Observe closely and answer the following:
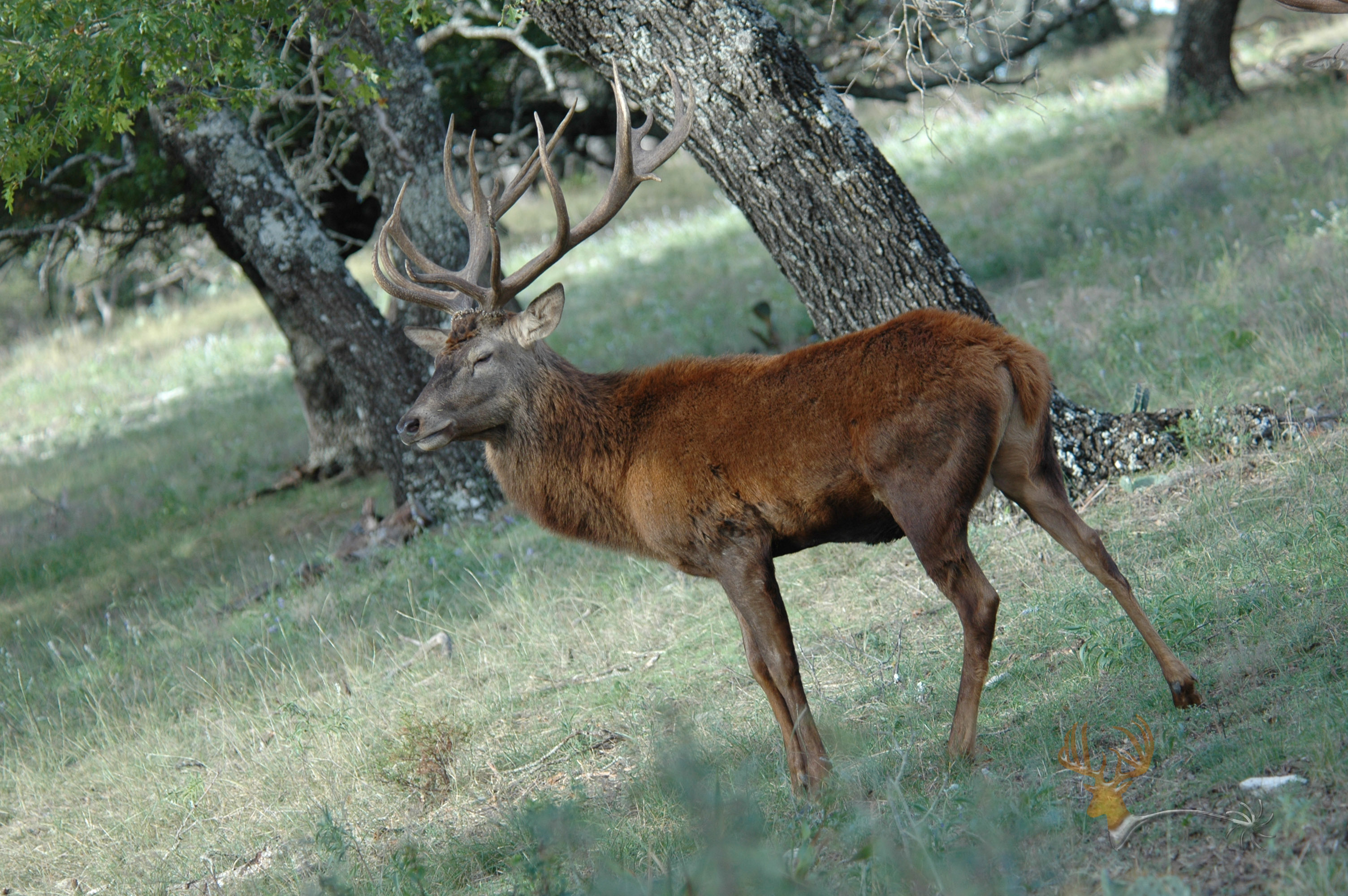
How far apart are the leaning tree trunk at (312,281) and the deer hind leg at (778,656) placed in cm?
509

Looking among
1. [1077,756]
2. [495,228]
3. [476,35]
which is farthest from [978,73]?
[1077,756]

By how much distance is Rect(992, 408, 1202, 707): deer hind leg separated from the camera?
3955 millimetres

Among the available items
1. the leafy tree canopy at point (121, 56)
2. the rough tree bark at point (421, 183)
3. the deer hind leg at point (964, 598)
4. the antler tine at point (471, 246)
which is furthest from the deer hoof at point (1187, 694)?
the rough tree bark at point (421, 183)

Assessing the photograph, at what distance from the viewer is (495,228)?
203 inches

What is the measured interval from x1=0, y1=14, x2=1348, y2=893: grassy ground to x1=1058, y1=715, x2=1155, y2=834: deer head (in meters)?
0.06

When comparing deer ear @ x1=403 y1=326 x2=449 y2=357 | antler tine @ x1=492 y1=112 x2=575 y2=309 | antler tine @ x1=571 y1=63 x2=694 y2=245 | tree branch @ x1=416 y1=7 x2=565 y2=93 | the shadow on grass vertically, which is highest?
tree branch @ x1=416 y1=7 x2=565 y2=93

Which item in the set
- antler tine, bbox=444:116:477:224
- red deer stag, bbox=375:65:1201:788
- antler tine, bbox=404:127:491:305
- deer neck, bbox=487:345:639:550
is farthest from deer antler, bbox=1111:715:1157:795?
antler tine, bbox=444:116:477:224

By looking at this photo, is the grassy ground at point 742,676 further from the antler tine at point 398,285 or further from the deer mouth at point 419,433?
the antler tine at point 398,285

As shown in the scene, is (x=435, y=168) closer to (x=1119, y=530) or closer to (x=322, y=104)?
(x=322, y=104)

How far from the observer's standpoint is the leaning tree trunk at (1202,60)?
13.6 m

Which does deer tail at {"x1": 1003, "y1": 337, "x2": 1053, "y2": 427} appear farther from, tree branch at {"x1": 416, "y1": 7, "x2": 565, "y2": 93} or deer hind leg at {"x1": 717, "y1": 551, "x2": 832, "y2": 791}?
tree branch at {"x1": 416, "y1": 7, "x2": 565, "y2": 93}

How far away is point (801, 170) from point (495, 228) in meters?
1.70

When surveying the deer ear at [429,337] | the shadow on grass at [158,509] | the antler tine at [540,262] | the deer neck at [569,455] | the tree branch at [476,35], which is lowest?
the shadow on grass at [158,509]

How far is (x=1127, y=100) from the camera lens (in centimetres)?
1689
